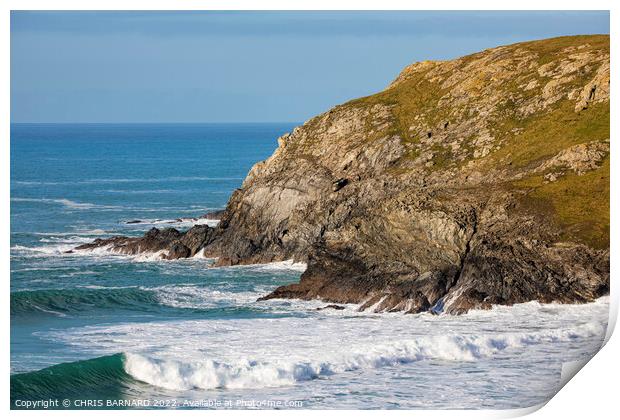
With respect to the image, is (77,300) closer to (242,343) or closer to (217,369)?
(242,343)

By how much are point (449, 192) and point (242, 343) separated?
16466 millimetres

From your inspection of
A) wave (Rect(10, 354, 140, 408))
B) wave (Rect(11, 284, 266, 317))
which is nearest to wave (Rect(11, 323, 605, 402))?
wave (Rect(10, 354, 140, 408))

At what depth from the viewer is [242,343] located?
42094 mm

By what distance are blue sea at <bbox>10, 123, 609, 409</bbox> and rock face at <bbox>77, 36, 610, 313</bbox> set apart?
5.68 feet

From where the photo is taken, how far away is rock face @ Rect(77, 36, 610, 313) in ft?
162

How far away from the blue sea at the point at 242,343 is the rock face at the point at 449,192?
1.73 metres

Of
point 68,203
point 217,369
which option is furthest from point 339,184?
point 68,203

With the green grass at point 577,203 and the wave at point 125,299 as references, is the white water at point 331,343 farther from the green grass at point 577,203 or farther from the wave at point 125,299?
the wave at point 125,299

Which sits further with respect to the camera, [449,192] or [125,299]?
[449,192]

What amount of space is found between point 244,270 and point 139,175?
2504 inches

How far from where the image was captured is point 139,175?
122 metres

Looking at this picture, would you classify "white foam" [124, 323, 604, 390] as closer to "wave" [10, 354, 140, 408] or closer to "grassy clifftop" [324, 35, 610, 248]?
"wave" [10, 354, 140, 408]
